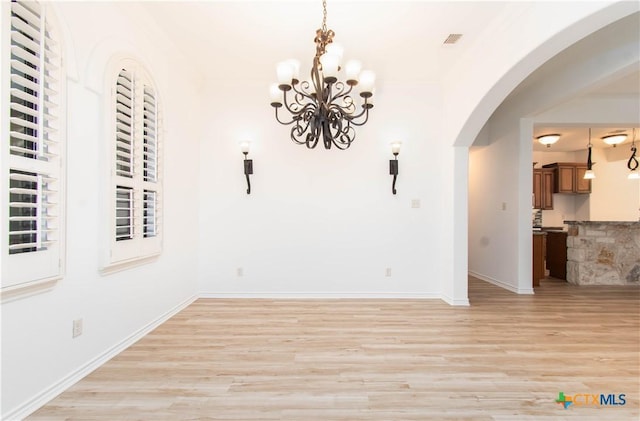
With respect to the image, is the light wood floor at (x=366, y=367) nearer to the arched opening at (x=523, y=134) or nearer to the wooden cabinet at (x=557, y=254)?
the arched opening at (x=523, y=134)

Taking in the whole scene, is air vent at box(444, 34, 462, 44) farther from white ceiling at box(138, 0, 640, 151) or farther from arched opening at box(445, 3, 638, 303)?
arched opening at box(445, 3, 638, 303)

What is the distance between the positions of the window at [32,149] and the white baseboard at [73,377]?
0.71 meters

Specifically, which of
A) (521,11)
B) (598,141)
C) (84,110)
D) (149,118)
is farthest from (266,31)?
(598,141)

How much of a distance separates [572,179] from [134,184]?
915 centimetres

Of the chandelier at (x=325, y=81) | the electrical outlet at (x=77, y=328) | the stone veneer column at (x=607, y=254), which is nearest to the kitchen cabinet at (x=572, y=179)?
the stone veneer column at (x=607, y=254)

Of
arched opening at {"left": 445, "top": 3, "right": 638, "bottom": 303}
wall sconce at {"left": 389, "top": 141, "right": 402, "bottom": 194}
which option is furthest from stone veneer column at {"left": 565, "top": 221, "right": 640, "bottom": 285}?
wall sconce at {"left": 389, "top": 141, "right": 402, "bottom": 194}

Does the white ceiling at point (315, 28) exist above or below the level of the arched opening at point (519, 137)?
above

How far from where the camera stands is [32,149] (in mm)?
1852

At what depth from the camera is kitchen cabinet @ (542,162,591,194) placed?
297 inches

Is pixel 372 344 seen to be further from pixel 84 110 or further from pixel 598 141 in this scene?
pixel 598 141

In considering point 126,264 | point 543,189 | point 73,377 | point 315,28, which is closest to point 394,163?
point 315,28

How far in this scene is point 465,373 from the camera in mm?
2312

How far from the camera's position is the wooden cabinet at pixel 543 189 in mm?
7746

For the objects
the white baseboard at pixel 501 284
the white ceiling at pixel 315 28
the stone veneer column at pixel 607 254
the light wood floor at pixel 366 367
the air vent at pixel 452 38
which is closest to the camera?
the light wood floor at pixel 366 367
